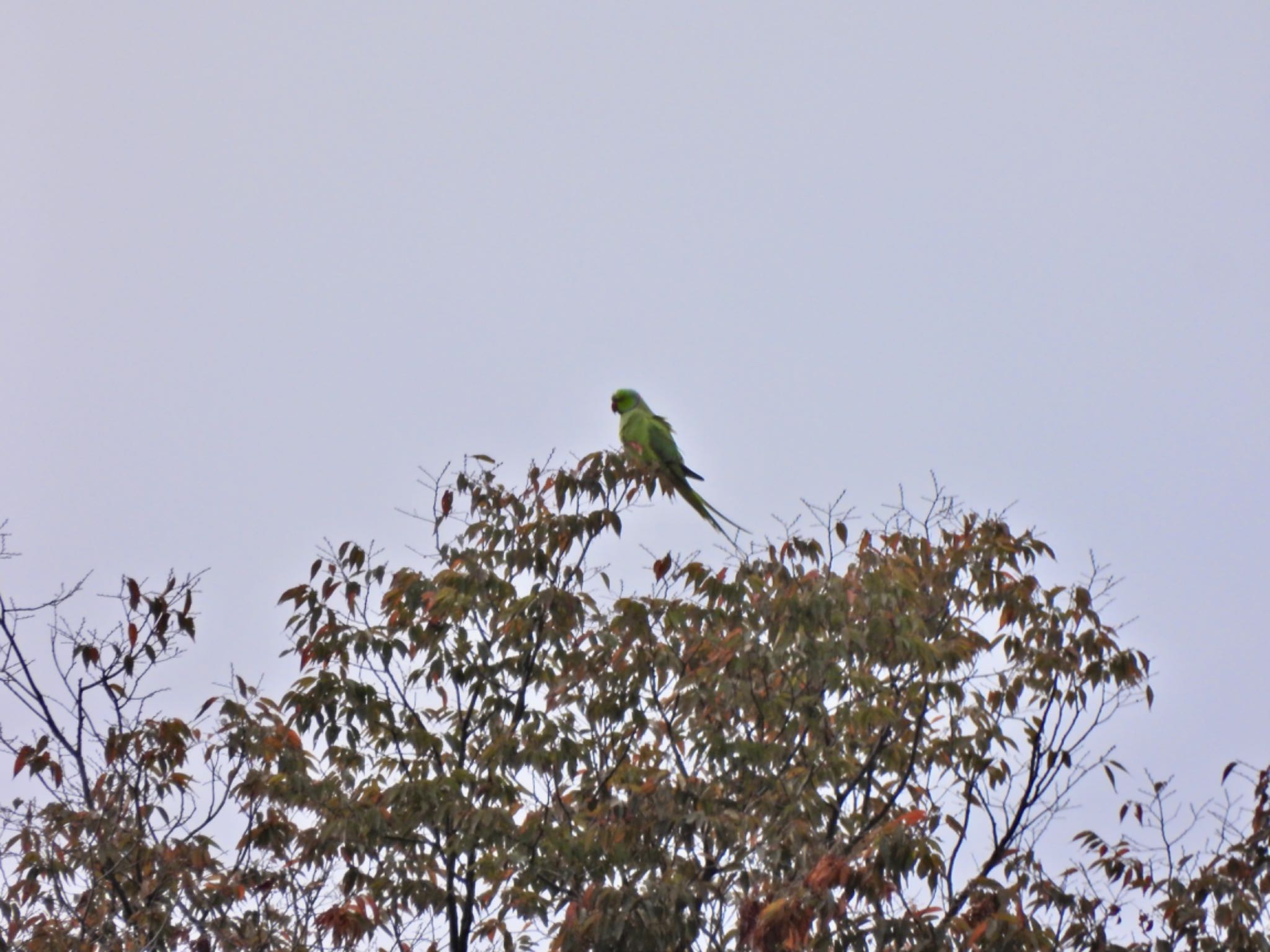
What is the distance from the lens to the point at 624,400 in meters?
8.51

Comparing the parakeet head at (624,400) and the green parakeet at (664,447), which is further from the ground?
the parakeet head at (624,400)

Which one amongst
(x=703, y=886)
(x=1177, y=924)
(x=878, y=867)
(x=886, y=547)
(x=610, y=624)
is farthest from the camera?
(x=886, y=547)

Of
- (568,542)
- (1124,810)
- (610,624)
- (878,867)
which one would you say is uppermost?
(568,542)

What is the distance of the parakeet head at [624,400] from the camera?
8.44m

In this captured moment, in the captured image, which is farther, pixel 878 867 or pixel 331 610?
pixel 331 610

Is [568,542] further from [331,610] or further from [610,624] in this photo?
[331,610]

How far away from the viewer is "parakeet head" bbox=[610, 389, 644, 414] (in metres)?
8.44

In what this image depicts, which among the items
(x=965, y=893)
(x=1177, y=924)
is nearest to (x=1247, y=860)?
(x=1177, y=924)

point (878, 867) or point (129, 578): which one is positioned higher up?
point (129, 578)

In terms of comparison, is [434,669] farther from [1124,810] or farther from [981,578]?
[1124,810]

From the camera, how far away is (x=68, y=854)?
18.3ft

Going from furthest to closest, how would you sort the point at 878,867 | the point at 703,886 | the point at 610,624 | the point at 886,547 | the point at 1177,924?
the point at 886,547, the point at 610,624, the point at 1177,924, the point at 703,886, the point at 878,867

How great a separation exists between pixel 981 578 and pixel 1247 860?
1805mm

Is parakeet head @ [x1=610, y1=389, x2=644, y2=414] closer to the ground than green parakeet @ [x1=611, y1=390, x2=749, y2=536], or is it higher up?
higher up
